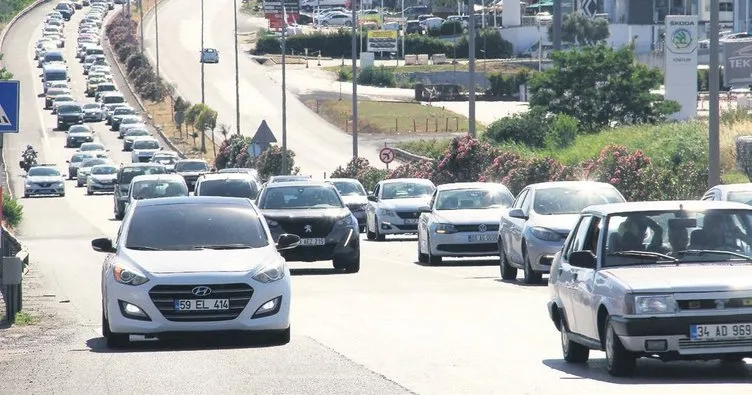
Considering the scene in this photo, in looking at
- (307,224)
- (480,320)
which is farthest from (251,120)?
(480,320)

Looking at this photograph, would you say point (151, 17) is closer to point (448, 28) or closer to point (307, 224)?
point (448, 28)

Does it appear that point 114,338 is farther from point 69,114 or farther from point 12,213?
point 69,114

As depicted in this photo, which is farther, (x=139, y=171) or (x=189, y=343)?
(x=139, y=171)

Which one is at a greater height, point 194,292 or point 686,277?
point 686,277

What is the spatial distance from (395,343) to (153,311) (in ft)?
7.83

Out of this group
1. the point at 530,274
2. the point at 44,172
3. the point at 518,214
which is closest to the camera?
the point at 530,274

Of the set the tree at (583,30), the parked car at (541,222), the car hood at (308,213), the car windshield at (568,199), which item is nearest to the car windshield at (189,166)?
the car hood at (308,213)

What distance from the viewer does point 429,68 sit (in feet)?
474

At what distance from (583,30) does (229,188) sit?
404ft

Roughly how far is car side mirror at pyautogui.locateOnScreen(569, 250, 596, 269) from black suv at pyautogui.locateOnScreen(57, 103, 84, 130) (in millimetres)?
98430

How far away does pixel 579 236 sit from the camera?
1541 cm

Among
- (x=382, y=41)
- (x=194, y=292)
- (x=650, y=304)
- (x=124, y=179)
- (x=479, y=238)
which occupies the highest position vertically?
(x=382, y=41)

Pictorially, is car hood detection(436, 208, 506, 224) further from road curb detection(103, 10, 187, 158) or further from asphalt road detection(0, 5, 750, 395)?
road curb detection(103, 10, 187, 158)

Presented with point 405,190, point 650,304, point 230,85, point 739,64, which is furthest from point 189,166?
point 230,85
